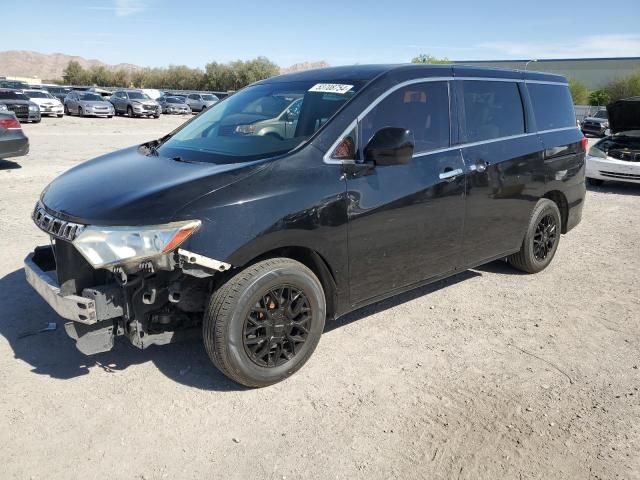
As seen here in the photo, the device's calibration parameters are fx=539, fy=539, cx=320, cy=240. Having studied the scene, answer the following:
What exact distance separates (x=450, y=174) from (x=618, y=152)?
916 cm

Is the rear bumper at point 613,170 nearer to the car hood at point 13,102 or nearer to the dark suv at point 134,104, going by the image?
the car hood at point 13,102

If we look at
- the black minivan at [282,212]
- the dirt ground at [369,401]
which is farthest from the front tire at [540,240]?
the dirt ground at [369,401]

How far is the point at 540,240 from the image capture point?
5.52 meters

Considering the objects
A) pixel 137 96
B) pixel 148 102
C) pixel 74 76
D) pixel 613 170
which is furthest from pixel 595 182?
pixel 74 76

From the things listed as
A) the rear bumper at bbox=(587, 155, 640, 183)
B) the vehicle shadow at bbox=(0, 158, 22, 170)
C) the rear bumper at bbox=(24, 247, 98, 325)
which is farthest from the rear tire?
the vehicle shadow at bbox=(0, 158, 22, 170)

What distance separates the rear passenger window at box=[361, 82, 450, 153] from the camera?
3.75m

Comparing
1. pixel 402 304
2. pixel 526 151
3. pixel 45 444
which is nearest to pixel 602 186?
pixel 526 151

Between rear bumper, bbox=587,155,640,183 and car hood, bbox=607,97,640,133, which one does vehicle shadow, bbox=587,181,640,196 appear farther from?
car hood, bbox=607,97,640,133

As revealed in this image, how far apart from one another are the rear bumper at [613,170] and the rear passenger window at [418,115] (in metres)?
8.71

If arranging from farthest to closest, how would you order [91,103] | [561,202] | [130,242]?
1. [91,103]
2. [561,202]
3. [130,242]

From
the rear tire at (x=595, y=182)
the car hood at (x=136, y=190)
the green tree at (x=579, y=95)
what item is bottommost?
the rear tire at (x=595, y=182)

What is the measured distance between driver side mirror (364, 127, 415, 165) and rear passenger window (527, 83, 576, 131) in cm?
239

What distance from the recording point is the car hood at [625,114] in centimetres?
995

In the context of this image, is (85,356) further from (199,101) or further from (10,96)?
(199,101)
